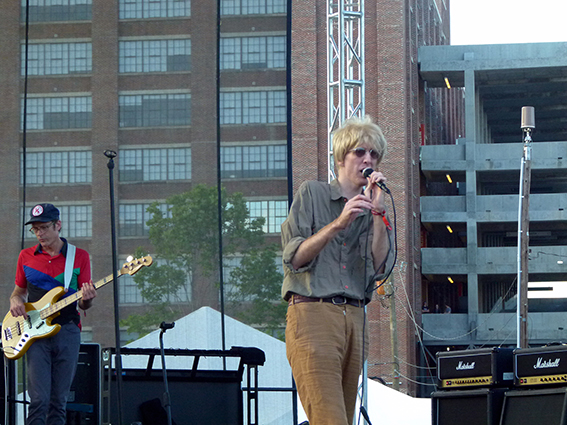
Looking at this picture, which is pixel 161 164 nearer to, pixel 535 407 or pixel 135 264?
pixel 135 264

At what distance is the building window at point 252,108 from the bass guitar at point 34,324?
2.19 meters

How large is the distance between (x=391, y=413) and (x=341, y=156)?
8889 mm

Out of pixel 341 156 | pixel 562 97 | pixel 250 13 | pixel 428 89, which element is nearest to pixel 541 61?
pixel 562 97

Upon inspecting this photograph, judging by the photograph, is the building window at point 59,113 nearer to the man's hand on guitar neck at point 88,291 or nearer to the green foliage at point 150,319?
the green foliage at point 150,319

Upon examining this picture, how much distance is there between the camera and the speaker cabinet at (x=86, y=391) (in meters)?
6.83

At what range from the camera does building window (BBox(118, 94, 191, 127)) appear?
752cm

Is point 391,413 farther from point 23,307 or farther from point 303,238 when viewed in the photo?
point 303,238

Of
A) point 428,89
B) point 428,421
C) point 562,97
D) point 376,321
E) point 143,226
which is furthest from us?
point 428,89

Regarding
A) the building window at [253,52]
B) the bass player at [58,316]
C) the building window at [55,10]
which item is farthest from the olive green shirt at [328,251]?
the building window at [55,10]

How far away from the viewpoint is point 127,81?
7625 mm

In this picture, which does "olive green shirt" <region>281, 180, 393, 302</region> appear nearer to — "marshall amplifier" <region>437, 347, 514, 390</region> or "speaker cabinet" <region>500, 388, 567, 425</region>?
"speaker cabinet" <region>500, 388, 567, 425</region>

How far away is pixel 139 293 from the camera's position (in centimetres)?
732

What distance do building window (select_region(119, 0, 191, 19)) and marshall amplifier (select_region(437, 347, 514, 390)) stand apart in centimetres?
374

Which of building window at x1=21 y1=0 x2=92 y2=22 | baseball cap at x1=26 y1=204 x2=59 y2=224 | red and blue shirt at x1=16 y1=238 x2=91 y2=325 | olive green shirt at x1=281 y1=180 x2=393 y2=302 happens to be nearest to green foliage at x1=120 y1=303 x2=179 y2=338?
red and blue shirt at x1=16 y1=238 x2=91 y2=325
